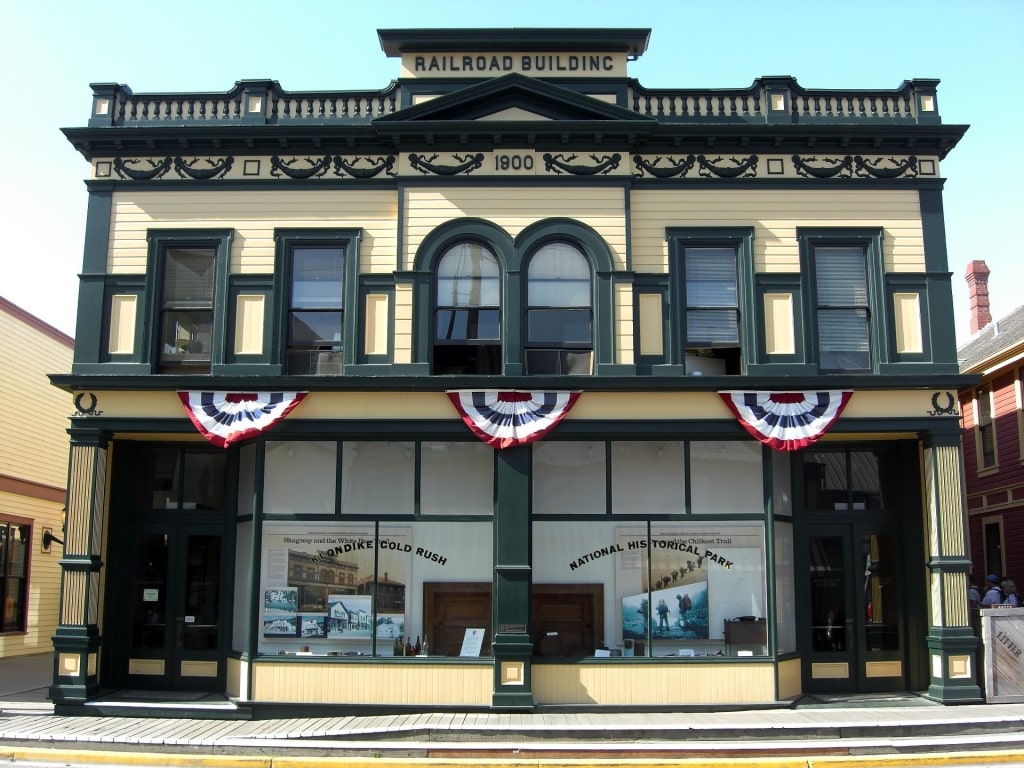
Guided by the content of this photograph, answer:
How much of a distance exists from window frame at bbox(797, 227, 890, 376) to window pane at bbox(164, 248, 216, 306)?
9.41m

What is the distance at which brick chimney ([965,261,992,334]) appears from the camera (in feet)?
114

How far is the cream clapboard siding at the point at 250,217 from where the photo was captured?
51.9ft

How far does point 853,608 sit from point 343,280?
377 inches

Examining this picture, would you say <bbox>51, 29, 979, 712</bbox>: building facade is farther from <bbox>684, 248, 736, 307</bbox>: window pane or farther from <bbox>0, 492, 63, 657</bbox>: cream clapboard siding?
<bbox>0, 492, 63, 657</bbox>: cream clapboard siding

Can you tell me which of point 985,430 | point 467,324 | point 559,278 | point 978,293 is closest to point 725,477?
point 559,278

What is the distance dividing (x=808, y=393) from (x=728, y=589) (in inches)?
126

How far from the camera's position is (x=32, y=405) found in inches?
949

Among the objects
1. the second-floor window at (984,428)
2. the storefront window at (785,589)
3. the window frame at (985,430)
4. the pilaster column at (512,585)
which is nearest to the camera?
the pilaster column at (512,585)

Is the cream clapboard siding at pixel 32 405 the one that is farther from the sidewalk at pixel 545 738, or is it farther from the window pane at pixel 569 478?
the window pane at pixel 569 478

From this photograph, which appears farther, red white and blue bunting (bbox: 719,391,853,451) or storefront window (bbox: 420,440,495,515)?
storefront window (bbox: 420,440,495,515)

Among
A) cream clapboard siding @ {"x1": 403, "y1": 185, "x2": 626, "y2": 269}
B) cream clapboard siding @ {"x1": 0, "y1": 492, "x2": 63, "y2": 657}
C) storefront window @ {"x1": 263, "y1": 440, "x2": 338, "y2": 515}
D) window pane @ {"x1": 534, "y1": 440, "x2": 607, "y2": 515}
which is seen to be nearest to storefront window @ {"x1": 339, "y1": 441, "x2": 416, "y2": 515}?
storefront window @ {"x1": 263, "y1": 440, "x2": 338, "y2": 515}

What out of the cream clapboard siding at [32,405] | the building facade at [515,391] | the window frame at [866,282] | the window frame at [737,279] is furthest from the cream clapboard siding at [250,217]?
the cream clapboard siding at [32,405]

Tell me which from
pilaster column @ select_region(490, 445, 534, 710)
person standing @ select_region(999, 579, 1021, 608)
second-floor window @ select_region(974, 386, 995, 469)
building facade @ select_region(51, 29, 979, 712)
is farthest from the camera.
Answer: second-floor window @ select_region(974, 386, 995, 469)

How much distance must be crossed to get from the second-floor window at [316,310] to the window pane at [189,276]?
4.49ft
